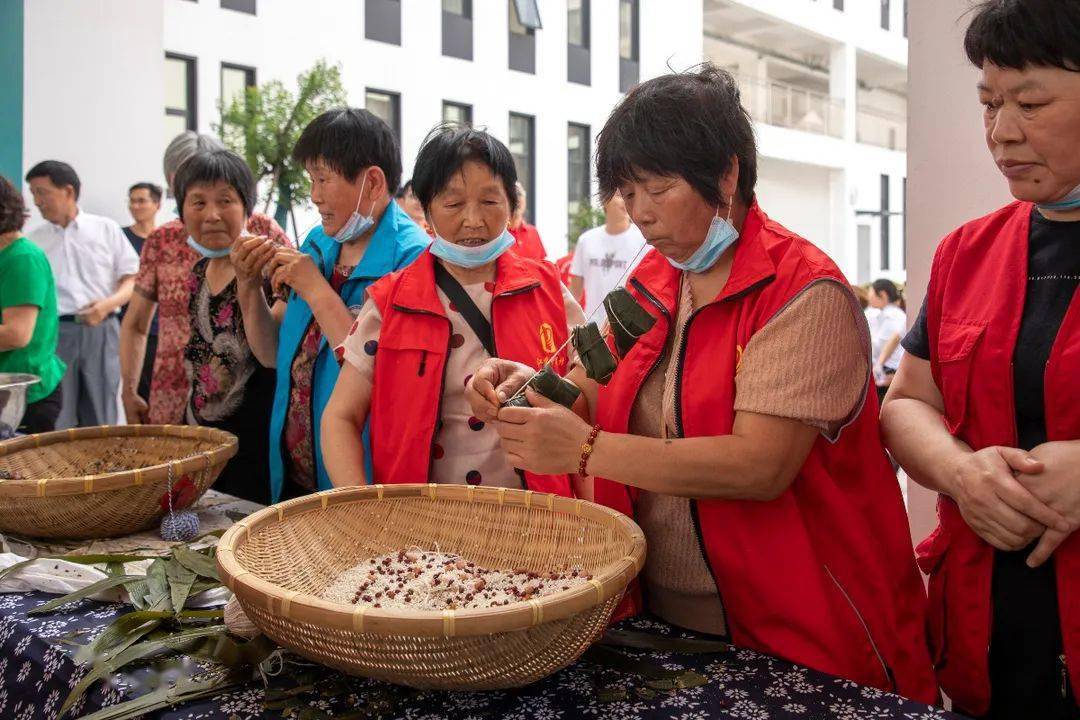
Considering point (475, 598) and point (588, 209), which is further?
point (588, 209)

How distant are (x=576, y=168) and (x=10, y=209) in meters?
11.3

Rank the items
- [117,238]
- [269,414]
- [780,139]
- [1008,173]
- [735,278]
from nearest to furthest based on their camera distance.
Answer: [1008,173] → [735,278] → [269,414] → [117,238] → [780,139]

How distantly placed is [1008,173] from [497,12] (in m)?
12.1

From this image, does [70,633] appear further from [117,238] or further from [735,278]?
[117,238]

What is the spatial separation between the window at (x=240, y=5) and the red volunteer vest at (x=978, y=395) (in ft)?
34.2

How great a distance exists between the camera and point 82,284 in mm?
4922

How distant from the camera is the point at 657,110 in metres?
1.35

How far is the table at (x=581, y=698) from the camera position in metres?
1.10

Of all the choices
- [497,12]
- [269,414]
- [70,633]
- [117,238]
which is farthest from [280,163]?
[70,633]

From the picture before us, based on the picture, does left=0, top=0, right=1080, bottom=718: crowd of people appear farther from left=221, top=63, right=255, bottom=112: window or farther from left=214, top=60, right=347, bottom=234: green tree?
left=221, top=63, right=255, bottom=112: window

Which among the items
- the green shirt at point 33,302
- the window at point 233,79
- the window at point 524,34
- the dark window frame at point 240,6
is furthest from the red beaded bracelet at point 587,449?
the window at point 524,34

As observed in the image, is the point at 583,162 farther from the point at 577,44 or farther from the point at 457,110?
the point at 457,110

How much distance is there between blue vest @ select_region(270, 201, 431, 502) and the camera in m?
2.13

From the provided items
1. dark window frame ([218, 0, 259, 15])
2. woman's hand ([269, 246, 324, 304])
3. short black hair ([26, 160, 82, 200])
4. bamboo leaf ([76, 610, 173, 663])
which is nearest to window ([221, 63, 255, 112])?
dark window frame ([218, 0, 259, 15])
